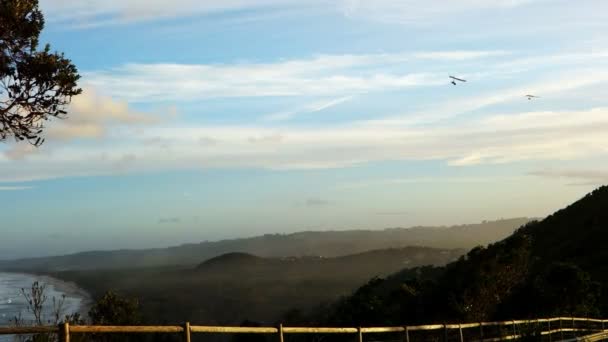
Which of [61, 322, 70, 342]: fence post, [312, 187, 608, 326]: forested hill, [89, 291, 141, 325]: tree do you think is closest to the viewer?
[61, 322, 70, 342]: fence post

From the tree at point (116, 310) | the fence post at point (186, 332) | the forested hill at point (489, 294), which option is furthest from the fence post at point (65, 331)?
the forested hill at point (489, 294)

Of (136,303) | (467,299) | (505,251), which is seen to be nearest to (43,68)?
(136,303)

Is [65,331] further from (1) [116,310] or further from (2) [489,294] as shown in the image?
(2) [489,294]

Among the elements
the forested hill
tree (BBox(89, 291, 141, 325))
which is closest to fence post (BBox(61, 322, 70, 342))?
tree (BBox(89, 291, 141, 325))

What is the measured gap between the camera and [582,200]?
453 feet

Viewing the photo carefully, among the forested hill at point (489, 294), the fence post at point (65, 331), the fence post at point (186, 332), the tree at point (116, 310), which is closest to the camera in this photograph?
the fence post at point (65, 331)

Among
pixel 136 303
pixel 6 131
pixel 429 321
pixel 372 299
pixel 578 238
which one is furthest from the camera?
pixel 578 238

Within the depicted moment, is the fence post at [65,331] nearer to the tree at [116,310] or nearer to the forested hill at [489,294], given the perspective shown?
the tree at [116,310]

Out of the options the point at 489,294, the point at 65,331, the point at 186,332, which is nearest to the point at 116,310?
the point at 489,294

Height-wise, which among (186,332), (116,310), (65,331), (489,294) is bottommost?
(489,294)

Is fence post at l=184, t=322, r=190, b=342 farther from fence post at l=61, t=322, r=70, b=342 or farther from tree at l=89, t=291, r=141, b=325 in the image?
tree at l=89, t=291, r=141, b=325

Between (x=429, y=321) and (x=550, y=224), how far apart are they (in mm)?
95513

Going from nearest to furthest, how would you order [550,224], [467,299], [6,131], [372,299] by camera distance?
[6,131]
[467,299]
[372,299]
[550,224]

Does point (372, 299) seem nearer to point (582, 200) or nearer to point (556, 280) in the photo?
point (556, 280)
